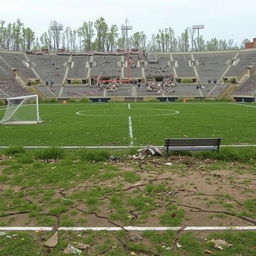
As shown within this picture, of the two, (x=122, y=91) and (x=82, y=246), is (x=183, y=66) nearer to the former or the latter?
(x=122, y=91)

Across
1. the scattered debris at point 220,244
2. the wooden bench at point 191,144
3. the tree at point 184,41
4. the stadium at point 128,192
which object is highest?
the tree at point 184,41

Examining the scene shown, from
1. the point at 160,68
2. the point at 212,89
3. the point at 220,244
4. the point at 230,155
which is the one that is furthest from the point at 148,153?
the point at 160,68

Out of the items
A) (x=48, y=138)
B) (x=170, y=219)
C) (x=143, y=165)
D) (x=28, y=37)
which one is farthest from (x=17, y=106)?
(x=28, y=37)

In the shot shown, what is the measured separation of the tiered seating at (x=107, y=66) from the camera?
85812mm

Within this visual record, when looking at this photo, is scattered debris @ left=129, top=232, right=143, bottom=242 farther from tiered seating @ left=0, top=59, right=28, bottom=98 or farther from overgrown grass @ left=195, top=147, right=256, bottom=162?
tiered seating @ left=0, top=59, right=28, bottom=98

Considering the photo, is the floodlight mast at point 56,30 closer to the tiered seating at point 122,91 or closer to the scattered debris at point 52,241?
the tiered seating at point 122,91

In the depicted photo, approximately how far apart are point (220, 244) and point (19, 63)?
276 feet

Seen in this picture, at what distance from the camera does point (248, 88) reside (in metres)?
70.6

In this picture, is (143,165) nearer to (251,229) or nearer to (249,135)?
(251,229)

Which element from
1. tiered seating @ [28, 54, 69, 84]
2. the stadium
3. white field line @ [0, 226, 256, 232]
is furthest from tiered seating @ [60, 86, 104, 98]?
white field line @ [0, 226, 256, 232]

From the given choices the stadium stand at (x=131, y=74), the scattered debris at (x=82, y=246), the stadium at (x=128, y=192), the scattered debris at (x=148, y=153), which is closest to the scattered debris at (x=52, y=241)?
the stadium at (x=128, y=192)

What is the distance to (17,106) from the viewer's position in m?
27.8

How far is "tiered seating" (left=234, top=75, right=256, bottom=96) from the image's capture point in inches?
2665

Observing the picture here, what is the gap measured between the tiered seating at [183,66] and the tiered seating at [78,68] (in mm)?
21167
